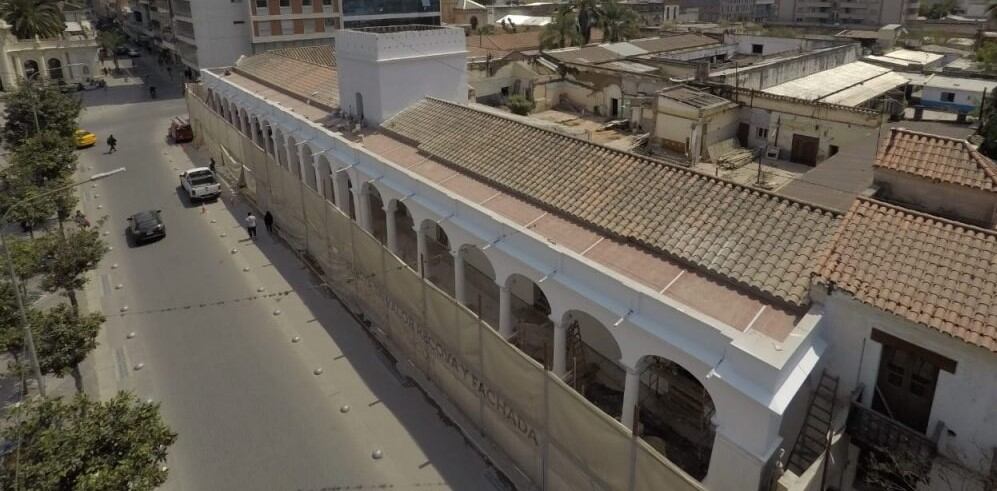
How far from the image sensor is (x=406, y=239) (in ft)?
85.4

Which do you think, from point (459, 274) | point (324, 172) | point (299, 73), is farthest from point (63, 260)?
point (299, 73)

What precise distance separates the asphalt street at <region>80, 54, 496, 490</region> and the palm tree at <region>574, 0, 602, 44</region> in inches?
1662

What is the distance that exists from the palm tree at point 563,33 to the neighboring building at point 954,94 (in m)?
28.9

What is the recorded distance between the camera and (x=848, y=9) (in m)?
112

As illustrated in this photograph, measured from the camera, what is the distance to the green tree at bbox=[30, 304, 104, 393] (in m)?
15.0

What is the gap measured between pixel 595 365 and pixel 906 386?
777 centimetres

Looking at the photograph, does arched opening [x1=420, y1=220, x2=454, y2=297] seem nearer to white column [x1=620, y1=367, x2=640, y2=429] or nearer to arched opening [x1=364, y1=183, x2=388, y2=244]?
arched opening [x1=364, y1=183, x2=388, y2=244]

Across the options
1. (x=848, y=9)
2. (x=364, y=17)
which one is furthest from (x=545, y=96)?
(x=848, y=9)

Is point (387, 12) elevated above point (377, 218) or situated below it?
above

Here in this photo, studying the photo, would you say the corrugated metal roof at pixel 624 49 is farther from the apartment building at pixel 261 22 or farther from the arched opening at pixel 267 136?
the arched opening at pixel 267 136

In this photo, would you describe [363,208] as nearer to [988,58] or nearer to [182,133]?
[182,133]

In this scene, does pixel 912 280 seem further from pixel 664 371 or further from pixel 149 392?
pixel 149 392

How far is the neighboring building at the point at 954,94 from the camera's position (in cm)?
4119

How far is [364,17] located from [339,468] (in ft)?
204
